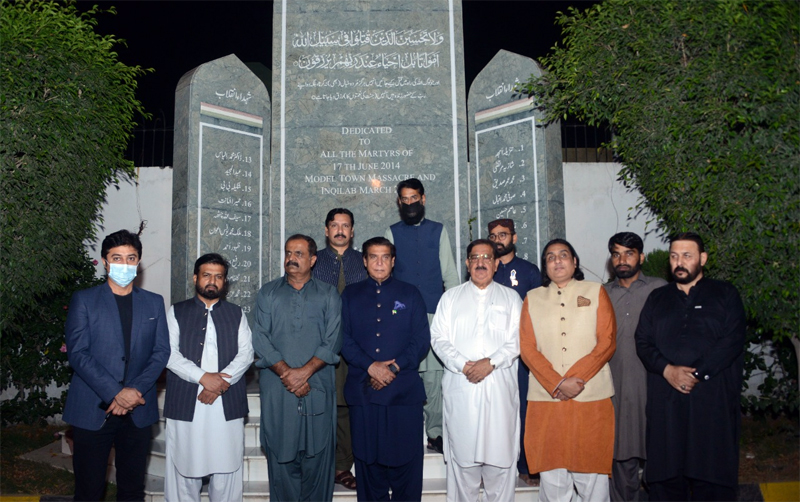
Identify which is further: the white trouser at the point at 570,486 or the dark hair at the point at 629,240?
the dark hair at the point at 629,240

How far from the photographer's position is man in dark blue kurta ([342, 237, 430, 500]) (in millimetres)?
4105

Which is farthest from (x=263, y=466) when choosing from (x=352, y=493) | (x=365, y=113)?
(x=365, y=113)

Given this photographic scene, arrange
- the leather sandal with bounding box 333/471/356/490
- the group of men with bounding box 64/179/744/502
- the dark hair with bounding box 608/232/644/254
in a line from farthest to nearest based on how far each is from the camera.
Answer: the leather sandal with bounding box 333/471/356/490, the dark hair with bounding box 608/232/644/254, the group of men with bounding box 64/179/744/502

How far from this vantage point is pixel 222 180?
6.82m

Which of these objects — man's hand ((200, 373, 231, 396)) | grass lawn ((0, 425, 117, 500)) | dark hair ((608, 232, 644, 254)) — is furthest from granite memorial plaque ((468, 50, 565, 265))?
grass lawn ((0, 425, 117, 500))

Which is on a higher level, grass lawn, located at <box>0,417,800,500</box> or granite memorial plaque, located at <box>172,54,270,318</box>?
granite memorial plaque, located at <box>172,54,270,318</box>

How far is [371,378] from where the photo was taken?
414cm

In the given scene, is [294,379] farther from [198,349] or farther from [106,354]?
[106,354]

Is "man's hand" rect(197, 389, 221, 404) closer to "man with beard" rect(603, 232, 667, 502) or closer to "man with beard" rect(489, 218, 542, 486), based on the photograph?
"man with beard" rect(489, 218, 542, 486)

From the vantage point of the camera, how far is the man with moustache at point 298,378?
4.07m

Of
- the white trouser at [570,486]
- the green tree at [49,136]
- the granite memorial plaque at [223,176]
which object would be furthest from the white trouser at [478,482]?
the granite memorial plaque at [223,176]

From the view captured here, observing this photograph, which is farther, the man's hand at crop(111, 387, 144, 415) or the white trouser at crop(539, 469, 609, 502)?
the white trouser at crop(539, 469, 609, 502)

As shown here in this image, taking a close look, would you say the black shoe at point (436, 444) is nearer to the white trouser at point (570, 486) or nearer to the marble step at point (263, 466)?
the marble step at point (263, 466)

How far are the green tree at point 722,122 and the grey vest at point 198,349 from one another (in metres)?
2.95
